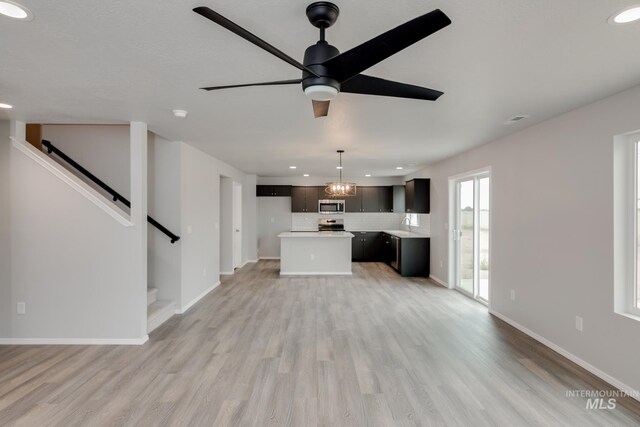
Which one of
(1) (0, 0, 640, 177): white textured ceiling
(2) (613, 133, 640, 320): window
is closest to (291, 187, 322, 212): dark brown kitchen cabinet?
(1) (0, 0, 640, 177): white textured ceiling

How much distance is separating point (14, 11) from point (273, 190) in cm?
766

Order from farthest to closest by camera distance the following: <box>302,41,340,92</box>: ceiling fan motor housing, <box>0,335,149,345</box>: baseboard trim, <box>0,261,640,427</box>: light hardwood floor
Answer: <box>0,335,149,345</box>: baseboard trim
<box>0,261,640,427</box>: light hardwood floor
<box>302,41,340,92</box>: ceiling fan motor housing

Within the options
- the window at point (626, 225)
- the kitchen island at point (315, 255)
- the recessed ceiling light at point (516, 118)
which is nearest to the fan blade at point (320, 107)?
the recessed ceiling light at point (516, 118)

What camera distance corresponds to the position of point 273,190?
9.25 m

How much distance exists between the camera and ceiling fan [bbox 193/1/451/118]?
4.09 feet

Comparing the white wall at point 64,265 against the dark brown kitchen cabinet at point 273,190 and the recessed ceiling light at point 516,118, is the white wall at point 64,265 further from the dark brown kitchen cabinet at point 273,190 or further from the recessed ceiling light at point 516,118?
the dark brown kitchen cabinet at point 273,190

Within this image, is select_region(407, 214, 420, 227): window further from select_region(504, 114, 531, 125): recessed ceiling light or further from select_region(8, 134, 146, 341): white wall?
select_region(8, 134, 146, 341): white wall

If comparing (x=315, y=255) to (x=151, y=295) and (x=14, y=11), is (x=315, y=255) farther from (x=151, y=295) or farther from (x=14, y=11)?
(x=14, y=11)

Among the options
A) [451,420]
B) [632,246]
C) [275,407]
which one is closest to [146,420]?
[275,407]

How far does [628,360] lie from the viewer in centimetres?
260

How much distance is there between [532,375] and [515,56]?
8.57 feet

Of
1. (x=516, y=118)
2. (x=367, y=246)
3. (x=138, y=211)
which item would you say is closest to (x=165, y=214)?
(x=138, y=211)

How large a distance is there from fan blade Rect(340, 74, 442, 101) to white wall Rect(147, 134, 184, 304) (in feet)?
11.7

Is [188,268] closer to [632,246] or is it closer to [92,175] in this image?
[92,175]
